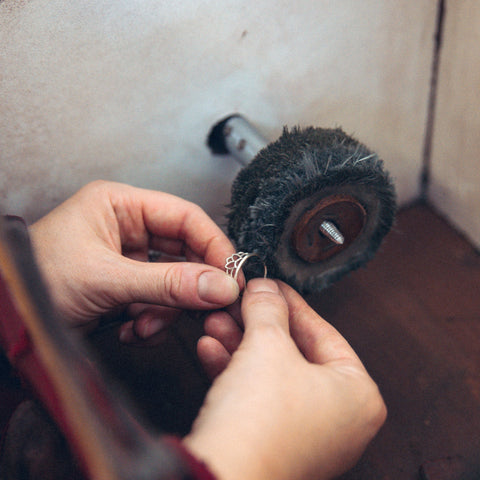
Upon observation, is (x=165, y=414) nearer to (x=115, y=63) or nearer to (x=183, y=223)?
(x=183, y=223)

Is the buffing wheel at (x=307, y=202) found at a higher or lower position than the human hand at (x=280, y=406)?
higher

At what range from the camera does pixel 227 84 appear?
2.33 ft

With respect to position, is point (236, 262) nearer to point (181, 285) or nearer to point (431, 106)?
point (181, 285)

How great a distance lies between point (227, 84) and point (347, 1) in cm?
21

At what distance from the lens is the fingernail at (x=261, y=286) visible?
0.56 metres

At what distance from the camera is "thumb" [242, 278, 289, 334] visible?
0.50 m

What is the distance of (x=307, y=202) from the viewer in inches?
22.6

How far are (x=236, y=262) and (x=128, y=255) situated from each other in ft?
0.72

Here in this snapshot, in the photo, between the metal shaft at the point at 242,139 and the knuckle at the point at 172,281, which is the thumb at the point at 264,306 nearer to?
the knuckle at the point at 172,281

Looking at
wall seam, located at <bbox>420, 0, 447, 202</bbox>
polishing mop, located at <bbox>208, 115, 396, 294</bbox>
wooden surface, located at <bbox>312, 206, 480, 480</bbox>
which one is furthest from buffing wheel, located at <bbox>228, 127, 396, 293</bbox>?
wall seam, located at <bbox>420, 0, 447, 202</bbox>

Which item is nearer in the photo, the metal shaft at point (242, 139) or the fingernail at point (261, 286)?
the fingernail at point (261, 286)

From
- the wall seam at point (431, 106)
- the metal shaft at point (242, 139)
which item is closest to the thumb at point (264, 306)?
the metal shaft at point (242, 139)

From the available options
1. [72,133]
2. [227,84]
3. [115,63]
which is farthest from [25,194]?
[227,84]

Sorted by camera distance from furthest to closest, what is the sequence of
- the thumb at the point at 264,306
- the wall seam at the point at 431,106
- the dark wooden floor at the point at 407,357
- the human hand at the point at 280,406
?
the wall seam at the point at 431,106 < the dark wooden floor at the point at 407,357 < the thumb at the point at 264,306 < the human hand at the point at 280,406
